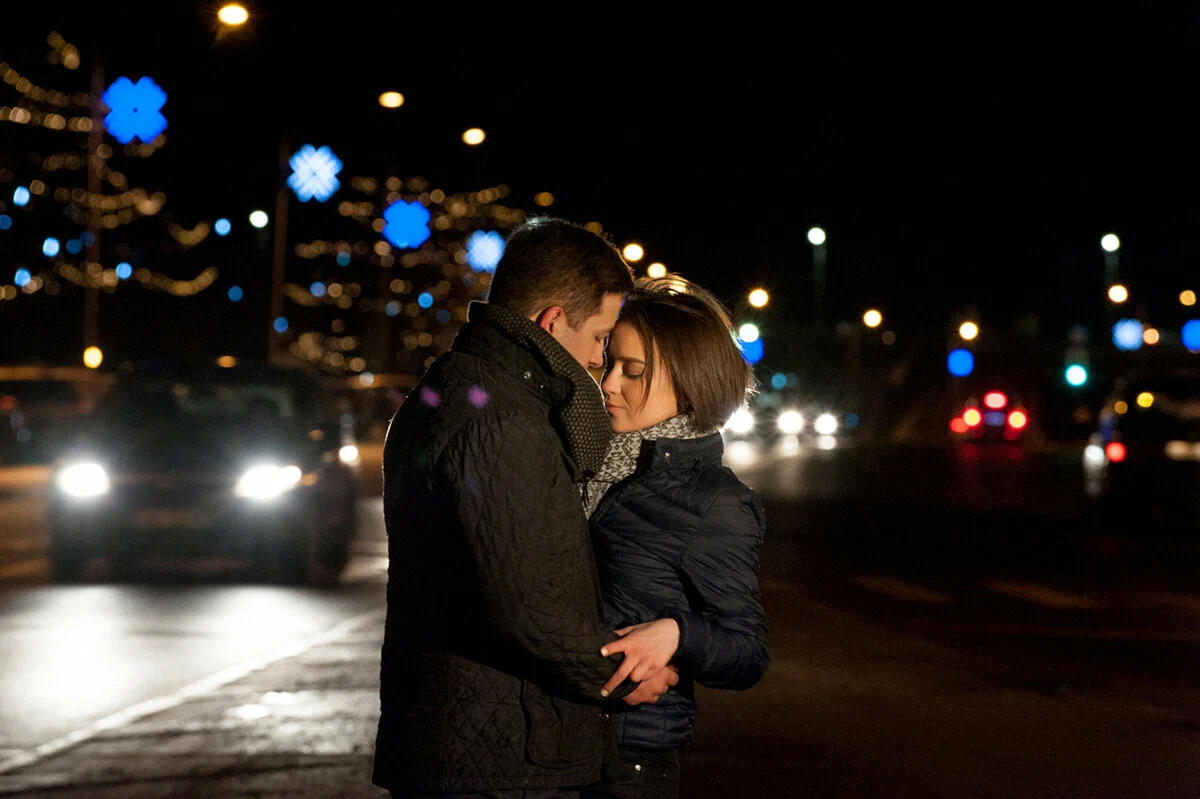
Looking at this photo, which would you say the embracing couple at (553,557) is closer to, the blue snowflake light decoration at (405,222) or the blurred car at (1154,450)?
the blurred car at (1154,450)

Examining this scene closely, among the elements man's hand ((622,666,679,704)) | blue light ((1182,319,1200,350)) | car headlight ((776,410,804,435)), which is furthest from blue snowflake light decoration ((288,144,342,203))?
car headlight ((776,410,804,435))

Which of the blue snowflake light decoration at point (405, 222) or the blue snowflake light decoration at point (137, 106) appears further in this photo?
the blue snowflake light decoration at point (405, 222)

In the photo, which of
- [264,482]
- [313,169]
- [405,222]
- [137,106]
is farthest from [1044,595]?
[405,222]

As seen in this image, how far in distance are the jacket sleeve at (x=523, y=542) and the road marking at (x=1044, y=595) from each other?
11.2m

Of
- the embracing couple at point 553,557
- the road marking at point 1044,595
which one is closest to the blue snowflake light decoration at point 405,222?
the road marking at point 1044,595

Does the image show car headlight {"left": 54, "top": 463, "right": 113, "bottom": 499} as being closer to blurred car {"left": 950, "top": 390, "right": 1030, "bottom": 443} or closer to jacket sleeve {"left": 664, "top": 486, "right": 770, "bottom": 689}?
jacket sleeve {"left": 664, "top": 486, "right": 770, "bottom": 689}

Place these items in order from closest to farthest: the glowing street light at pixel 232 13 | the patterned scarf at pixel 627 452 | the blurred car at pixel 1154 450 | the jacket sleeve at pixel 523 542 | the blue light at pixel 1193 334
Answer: the jacket sleeve at pixel 523 542 < the patterned scarf at pixel 627 452 < the blurred car at pixel 1154 450 < the glowing street light at pixel 232 13 < the blue light at pixel 1193 334

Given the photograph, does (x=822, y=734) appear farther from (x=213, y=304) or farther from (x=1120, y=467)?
(x=213, y=304)

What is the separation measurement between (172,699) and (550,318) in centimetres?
589

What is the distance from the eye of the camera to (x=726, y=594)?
3662 millimetres

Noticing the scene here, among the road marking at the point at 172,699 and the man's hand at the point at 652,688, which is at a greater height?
the man's hand at the point at 652,688

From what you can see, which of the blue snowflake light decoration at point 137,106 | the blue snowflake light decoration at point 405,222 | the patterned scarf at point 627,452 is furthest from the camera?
the blue snowflake light decoration at point 405,222

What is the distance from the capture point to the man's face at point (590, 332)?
3.50 metres

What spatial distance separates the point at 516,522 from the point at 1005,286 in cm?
7532
